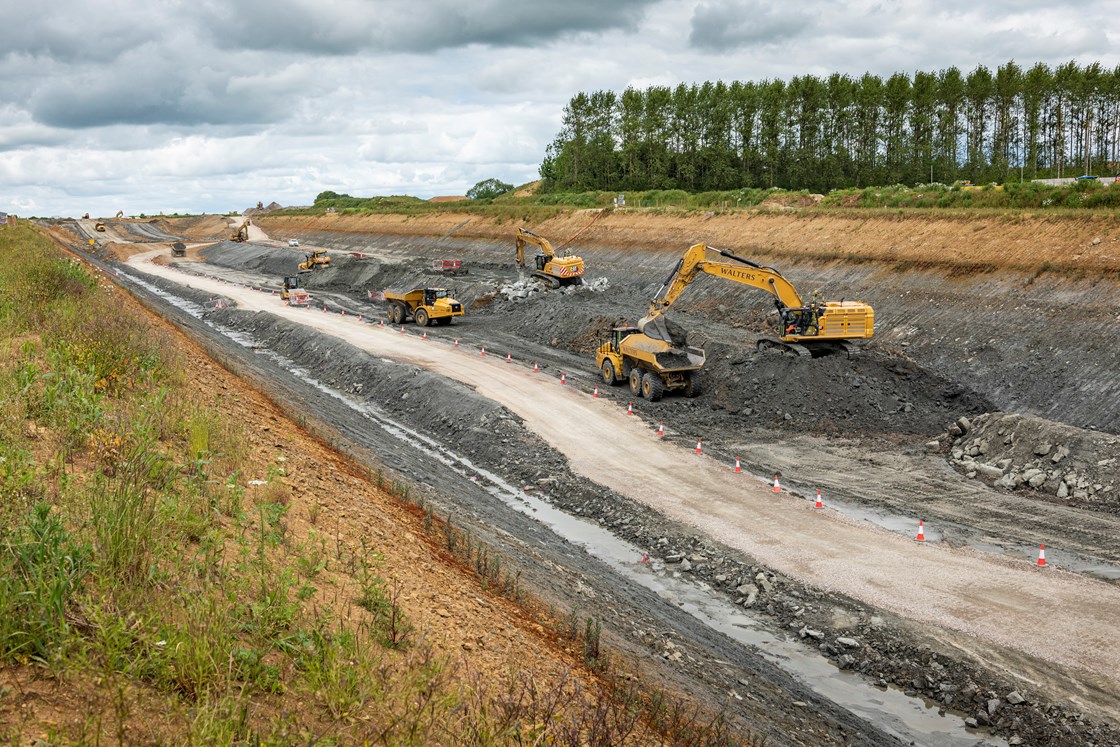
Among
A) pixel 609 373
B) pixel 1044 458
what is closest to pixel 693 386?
pixel 609 373

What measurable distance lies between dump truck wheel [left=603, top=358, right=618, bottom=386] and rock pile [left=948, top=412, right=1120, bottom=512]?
11.0 m

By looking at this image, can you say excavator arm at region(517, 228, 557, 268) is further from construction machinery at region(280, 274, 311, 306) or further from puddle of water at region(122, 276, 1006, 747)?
puddle of water at region(122, 276, 1006, 747)

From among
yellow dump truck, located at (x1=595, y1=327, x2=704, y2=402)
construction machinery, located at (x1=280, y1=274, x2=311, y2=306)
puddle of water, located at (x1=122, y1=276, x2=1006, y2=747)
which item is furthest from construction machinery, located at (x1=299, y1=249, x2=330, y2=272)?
puddle of water, located at (x1=122, y1=276, x2=1006, y2=747)

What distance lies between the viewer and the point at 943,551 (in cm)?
1534

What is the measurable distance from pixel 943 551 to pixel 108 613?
45.1ft

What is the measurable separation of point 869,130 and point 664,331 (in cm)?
5913

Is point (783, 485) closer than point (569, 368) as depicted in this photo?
Yes

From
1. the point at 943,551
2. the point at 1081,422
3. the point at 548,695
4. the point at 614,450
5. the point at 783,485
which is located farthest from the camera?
the point at 1081,422

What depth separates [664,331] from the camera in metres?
26.5

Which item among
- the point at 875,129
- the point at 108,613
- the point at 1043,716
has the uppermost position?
the point at 875,129

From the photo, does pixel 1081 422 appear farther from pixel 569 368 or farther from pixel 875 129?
pixel 875 129

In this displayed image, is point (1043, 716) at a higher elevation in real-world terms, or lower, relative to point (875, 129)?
lower

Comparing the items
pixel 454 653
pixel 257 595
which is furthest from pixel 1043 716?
pixel 257 595

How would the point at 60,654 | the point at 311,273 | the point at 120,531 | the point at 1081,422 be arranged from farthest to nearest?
the point at 311,273 < the point at 1081,422 < the point at 120,531 < the point at 60,654
